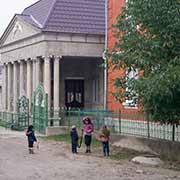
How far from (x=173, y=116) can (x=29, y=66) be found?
1923 cm

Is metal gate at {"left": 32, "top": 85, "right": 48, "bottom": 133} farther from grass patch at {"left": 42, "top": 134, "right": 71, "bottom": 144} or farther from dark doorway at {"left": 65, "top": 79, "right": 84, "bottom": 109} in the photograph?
dark doorway at {"left": 65, "top": 79, "right": 84, "bottom": 109}

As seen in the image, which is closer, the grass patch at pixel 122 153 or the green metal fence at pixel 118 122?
the grass patch at pixel 122 153

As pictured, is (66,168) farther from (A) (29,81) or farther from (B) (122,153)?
(A) (29,81)

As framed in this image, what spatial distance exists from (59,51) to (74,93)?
5313mm

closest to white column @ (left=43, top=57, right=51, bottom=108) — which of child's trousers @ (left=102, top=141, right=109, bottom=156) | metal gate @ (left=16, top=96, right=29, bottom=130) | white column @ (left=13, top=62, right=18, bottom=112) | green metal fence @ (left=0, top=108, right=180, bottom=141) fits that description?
green metal fence @ (left=0, top=108, right=180, bottom=141)

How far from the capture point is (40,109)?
26.9 m

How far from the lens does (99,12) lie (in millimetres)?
30328

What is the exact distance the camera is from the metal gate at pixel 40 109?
2612cm

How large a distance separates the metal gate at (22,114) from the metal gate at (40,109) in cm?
166

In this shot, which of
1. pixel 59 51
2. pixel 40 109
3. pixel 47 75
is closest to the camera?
pixel 40 109

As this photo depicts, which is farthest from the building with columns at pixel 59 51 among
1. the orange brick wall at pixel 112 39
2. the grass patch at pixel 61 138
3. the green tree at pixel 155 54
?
the green tree at pixel 155 54

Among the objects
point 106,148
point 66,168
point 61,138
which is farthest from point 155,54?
point 61,138

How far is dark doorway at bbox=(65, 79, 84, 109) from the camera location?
3219 centimetres

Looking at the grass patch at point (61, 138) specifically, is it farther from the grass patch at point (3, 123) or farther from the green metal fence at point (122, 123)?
the grass patch at point (3, 123)
